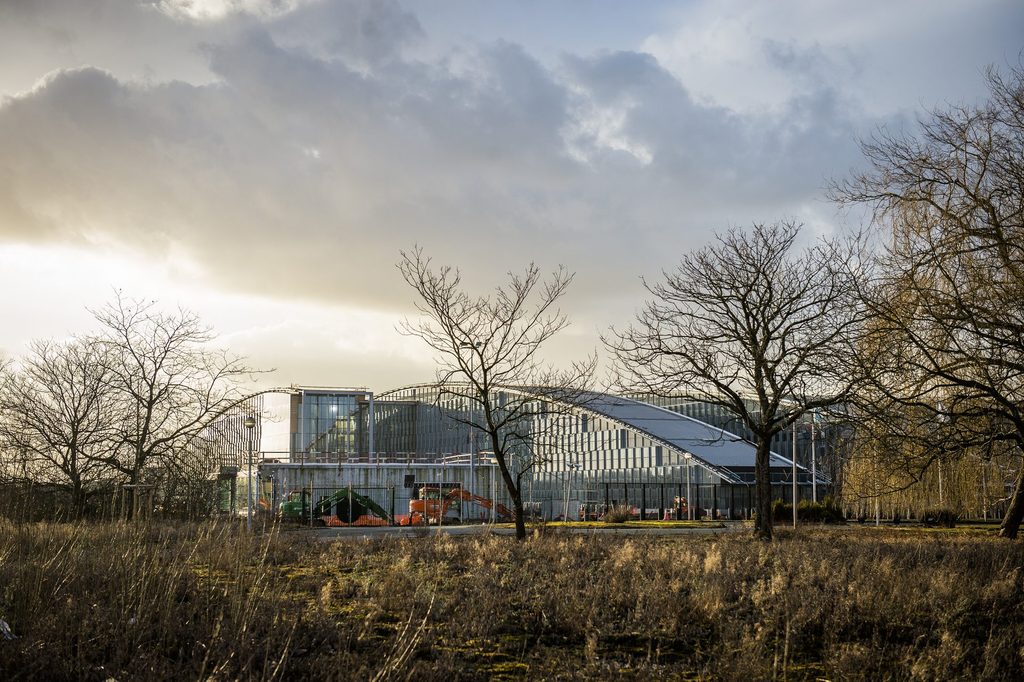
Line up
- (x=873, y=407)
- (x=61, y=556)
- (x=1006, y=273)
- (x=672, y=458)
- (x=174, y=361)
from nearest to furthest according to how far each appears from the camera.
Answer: (x=61, y=556) → (x=1006, y=273) → (x=873, y=407) → (x=174, y=361) → (x=672, y=458)

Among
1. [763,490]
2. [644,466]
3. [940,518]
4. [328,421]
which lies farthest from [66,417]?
[328,421]

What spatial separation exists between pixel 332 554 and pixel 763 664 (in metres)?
9.36

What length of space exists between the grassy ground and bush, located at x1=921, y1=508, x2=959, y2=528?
893 inches

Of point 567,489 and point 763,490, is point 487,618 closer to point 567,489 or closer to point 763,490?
point 763,490

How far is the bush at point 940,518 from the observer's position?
3591 centimetres

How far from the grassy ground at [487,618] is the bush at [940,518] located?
22680 mm

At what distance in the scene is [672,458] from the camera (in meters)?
61.9

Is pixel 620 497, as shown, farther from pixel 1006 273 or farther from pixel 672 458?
pixel 1006 273

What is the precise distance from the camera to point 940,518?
125ft

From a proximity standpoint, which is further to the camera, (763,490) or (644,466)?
(644,466)

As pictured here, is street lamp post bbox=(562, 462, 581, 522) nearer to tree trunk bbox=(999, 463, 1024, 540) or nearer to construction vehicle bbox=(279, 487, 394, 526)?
construction vehicle bbox=(279, 487, 394, 526)

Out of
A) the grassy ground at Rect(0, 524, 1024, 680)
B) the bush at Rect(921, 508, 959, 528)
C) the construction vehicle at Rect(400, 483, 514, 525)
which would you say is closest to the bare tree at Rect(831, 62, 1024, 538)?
the grassy ground at Rect(0, 524, 1024, 680)

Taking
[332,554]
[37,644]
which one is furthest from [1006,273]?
[37,644]

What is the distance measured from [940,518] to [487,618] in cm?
3302
